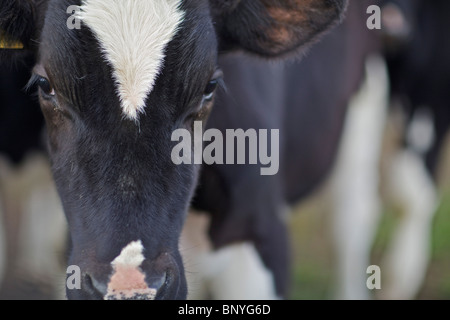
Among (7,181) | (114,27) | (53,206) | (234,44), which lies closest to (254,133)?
(234,44)

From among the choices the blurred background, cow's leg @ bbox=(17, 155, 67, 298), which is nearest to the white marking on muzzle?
the blurred background

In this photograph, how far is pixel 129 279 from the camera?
2664 mm

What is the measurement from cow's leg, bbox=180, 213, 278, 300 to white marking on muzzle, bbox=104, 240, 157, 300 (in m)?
1.08

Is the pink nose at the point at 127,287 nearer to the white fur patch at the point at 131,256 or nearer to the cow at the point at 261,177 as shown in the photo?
the white fur patch at the point at 131,256

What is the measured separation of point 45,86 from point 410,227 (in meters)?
3.59

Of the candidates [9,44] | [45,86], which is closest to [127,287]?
[45,86]

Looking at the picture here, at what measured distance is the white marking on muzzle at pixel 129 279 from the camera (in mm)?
2656

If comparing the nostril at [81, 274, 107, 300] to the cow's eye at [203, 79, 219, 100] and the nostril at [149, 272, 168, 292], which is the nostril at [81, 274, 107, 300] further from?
the cow's eye at [203, 79, 219, 100]

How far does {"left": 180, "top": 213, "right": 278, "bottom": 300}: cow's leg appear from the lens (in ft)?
12.6

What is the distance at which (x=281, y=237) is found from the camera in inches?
158

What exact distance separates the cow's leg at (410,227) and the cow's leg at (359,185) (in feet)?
0.59
